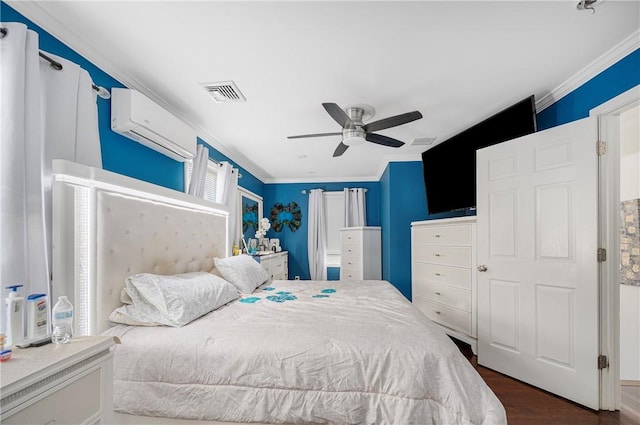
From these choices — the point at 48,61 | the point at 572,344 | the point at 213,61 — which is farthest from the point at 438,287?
the point at 48,61

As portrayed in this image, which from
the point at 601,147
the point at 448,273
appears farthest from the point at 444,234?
the point at 601,147

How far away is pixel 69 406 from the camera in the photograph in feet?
3.18

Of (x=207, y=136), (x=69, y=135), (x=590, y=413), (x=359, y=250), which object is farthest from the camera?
(x=359, y=250)

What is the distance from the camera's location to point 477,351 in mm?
2617

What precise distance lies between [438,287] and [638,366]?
1638 mm

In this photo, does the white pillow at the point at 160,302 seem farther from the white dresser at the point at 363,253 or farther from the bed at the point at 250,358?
the white dresser at the point at 363,253

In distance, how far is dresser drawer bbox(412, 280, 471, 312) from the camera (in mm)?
2857

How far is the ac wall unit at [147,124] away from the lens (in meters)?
1.91

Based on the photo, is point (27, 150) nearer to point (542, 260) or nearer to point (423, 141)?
point (542, 260)

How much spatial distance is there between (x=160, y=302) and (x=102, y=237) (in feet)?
1.73

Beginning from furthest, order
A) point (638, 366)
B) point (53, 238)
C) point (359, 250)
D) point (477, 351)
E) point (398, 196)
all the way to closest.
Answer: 1. point (359, 250)
2. point (398, 196)
3. point (477, 351)
4. point (638, 366)
5. point (53, 238)

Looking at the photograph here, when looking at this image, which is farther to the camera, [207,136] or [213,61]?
[207,136]

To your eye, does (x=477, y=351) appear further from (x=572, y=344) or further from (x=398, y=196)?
(x=398, y=196)

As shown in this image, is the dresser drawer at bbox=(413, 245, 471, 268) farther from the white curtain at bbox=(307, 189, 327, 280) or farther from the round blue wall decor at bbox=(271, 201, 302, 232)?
the round blue wall decor at bbox=(271, 201, 302, 232)
